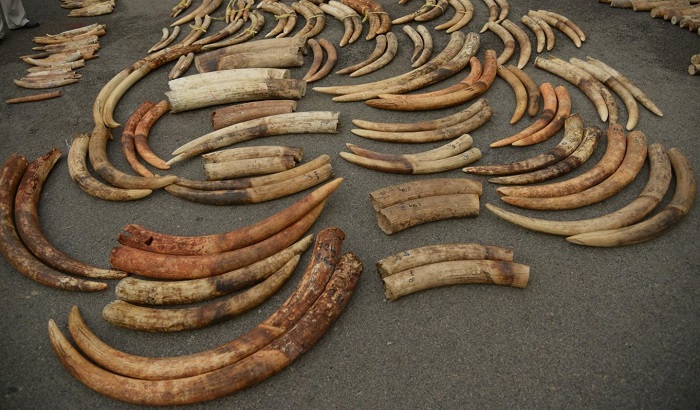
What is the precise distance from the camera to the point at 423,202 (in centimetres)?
491

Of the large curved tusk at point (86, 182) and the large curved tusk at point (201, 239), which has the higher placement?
the large curved tusk at point (201, 239)

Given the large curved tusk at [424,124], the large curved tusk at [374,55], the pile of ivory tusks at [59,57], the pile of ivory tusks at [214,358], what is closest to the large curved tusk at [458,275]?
the pile of ivory tusks at [214,358]

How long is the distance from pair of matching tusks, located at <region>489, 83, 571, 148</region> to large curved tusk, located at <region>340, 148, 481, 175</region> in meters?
0.50

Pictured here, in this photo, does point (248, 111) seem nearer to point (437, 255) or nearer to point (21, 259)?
point (21, 259)

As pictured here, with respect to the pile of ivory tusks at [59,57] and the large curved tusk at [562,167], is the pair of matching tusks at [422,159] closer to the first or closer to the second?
the large curved tusk at [562,167]

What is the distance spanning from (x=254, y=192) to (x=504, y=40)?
5.16 meters

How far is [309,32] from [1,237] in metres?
5.77

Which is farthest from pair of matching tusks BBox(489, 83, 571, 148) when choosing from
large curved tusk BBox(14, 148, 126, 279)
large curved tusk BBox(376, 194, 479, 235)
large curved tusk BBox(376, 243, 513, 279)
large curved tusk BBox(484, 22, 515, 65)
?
large curved tusk BBox(14, 148, 126, 279)

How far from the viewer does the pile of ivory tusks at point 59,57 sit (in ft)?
25.5

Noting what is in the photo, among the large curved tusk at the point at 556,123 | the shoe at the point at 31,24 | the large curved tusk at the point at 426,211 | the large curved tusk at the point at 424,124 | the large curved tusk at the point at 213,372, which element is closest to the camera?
the large curved tusk at the point at 213,372

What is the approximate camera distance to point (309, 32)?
8.59 meters

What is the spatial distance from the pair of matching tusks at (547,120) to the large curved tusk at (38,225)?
460cm

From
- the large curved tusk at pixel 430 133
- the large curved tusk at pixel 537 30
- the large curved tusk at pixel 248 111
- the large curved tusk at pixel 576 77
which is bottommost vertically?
the large curved tusk at pixel 248 111

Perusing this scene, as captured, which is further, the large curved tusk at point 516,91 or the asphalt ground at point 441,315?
the large curved tusk at point 516,91
